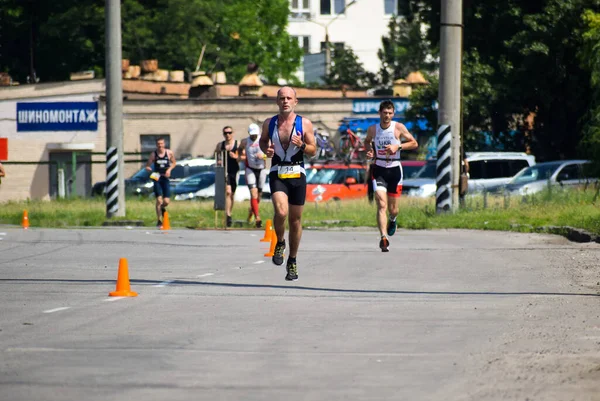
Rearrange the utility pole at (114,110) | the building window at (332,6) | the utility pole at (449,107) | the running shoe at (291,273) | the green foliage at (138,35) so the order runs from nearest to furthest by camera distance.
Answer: the running shoe at (291,273), the utility pole at (449,107), the utility pole at (114,110), the green foliage at (138,35), the building window at (332,6)

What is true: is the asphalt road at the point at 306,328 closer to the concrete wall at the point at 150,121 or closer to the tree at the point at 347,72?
the concrete wall at the point at 150,121

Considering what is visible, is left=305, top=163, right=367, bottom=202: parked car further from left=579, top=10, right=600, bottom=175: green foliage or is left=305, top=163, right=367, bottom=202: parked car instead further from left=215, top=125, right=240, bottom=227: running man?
left=215, top=125, right=240, bottom=227: running man

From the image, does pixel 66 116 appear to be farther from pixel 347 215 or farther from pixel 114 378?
pixel 114 378

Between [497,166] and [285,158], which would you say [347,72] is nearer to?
[497,166]

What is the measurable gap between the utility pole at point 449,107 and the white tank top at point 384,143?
33.7ft

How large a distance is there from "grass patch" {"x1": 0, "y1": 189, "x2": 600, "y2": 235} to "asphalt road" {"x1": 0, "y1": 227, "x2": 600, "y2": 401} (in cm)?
671

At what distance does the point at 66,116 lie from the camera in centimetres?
5344

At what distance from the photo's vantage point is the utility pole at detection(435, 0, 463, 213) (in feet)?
86.6

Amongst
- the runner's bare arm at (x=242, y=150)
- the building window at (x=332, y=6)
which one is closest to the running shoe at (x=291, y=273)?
the runner's bare arm at (x=242, y=150)

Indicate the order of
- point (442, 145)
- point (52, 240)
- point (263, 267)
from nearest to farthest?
point (263, 267) < point (52, 240) < point (442, 145)

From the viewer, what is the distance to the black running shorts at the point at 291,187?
12977 mm

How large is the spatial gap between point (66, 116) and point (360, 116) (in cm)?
1282

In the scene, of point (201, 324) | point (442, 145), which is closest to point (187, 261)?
point (201, 324)

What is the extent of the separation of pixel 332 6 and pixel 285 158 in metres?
87.7
